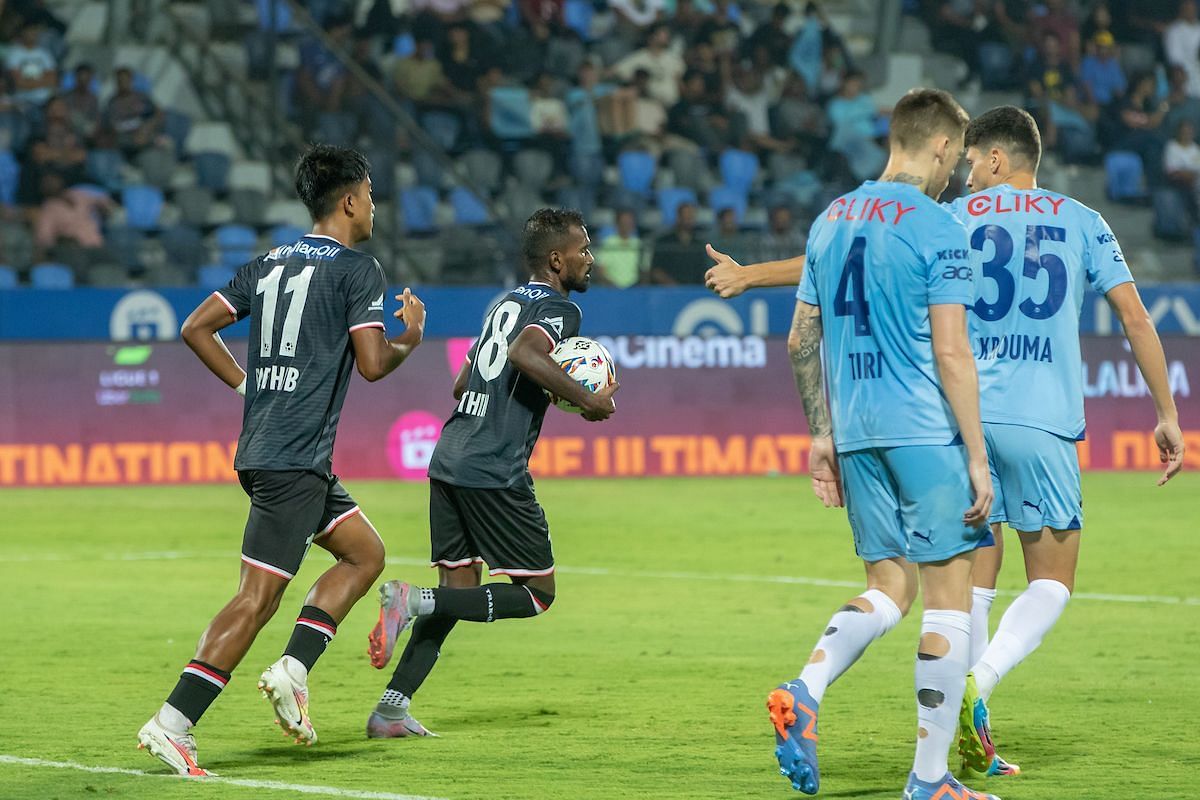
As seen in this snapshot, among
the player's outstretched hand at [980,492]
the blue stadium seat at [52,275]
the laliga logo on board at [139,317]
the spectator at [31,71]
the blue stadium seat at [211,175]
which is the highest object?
the spectator at [31,71]

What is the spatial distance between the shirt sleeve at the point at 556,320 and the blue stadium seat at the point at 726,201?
57.0 feet

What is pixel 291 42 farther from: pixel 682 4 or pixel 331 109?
pixel 682 4

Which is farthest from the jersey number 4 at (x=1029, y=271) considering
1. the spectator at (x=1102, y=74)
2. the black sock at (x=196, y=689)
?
the spectator at (x=1102, y=74)

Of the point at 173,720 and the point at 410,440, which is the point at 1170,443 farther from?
the point at 410,440

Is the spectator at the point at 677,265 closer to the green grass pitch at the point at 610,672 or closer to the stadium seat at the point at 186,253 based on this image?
the green grass pitch at the point at 610,672

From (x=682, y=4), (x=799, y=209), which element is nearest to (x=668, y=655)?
(x=799, y=209)

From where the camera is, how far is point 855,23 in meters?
28.1

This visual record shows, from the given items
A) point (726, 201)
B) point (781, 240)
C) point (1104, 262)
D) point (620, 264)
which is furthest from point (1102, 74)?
point (1104, 262)

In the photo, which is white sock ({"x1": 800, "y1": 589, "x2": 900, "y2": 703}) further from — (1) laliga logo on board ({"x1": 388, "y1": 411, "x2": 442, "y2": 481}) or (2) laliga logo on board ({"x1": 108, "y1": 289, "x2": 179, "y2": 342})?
(2) laliga logo on board ({"x1": 108, "y1": 289, "x2": 179, "y2": 342})

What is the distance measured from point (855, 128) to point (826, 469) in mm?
20277

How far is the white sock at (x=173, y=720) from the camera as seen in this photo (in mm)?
6090

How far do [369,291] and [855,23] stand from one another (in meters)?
22.8

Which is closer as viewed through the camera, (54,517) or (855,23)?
(54,517)

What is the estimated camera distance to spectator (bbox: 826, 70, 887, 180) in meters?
24.8
